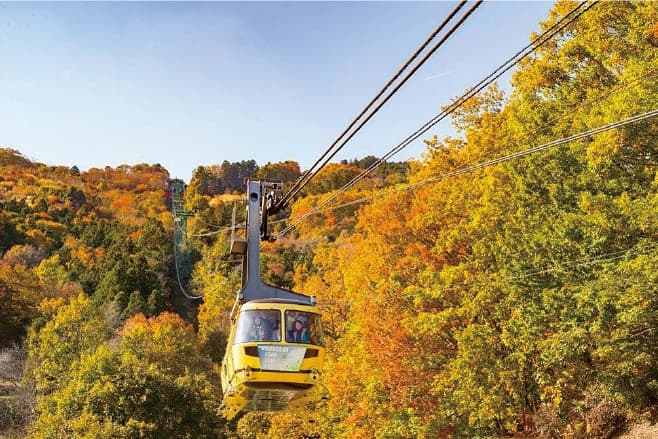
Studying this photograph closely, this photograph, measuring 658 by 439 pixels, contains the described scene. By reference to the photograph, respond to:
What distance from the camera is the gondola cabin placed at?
1577cm

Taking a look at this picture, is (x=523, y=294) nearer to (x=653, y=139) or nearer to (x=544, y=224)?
(x=544, y=224)

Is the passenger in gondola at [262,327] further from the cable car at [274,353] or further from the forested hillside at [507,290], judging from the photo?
the forested hillside at [507,290]

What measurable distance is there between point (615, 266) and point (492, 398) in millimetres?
6049

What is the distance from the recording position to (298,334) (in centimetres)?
1614

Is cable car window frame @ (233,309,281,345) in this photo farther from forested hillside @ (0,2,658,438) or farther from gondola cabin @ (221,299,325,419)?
forested hillside @ (0,2,658,438)

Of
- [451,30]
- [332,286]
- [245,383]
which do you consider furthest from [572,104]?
[332,286]

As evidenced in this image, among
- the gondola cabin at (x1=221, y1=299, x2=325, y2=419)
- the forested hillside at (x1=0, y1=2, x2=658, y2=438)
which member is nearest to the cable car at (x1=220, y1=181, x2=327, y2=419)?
the gondola cabin at (x1=221, y1=299, x2=325, y2=419)

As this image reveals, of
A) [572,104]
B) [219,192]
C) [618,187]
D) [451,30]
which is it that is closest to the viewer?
[451,30]

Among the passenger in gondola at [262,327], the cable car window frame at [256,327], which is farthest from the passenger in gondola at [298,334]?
the passenger in gondola at [262,327]

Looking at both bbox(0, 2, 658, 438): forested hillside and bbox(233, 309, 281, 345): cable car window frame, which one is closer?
bbox(233, 309, 281, 345): cable car window frame

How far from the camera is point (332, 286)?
43938 mm

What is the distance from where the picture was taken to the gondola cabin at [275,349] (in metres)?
15.8

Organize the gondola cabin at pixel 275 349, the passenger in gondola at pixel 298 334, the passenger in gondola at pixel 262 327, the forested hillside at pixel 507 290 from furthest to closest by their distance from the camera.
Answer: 1. the forested hillside at pixel 507 290
2. the passenger in gondola at pixel 298 334
3. the passenger in gondola at pixel 262 327
4. the gondola cabin at pixel 275 349

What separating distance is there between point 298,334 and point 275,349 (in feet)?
2.23
